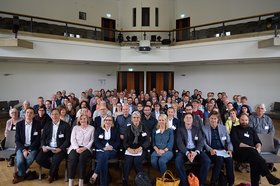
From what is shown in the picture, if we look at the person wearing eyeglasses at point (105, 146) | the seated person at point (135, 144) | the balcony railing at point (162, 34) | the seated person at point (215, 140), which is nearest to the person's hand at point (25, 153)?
the person wearing eyeglasses at point (105, 146)

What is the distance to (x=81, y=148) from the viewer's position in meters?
3.67

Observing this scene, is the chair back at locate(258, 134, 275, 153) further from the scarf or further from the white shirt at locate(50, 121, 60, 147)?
the white shirt at locate(50, 121, 60, 147)

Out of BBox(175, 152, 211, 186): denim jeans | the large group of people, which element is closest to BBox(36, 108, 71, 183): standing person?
the large group of people

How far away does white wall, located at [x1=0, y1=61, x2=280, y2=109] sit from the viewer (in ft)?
31.7

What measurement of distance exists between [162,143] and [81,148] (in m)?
1.28

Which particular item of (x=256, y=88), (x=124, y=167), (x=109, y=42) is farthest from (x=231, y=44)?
(x=124, y=167)

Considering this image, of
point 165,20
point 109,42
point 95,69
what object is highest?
point 165,20

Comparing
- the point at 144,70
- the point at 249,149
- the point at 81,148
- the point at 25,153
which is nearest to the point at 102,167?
the point at 81,148

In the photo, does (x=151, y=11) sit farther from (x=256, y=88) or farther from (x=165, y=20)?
(x=256, y=88)

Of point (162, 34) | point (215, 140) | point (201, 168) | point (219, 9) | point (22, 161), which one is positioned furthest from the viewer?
point (219, 9)

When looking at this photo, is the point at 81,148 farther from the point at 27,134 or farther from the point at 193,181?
the point at 193,181

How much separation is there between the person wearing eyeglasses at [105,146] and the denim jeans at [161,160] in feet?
2.01

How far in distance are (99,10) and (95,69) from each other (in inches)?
141

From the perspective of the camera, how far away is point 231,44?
8.41 metres
